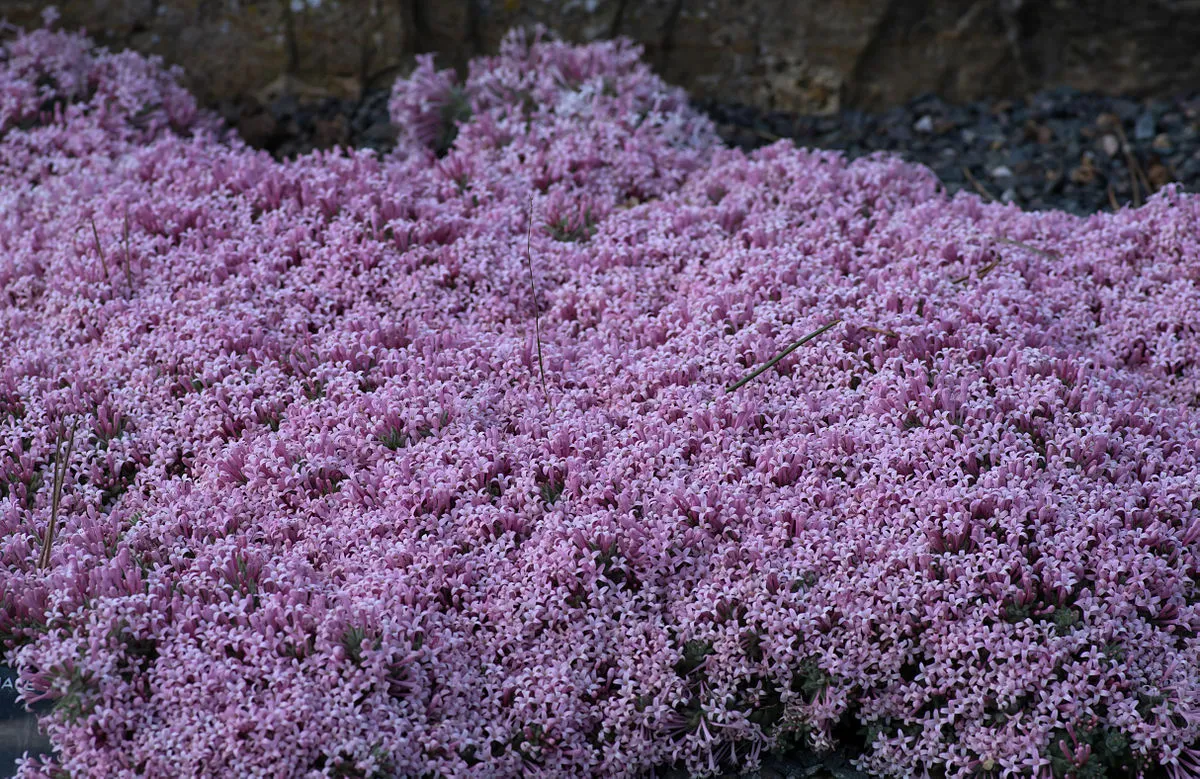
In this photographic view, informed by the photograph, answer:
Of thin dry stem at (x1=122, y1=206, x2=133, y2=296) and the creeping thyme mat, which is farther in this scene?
thin dry stem at (x1=122, y1=206, x2=133, y2=296)

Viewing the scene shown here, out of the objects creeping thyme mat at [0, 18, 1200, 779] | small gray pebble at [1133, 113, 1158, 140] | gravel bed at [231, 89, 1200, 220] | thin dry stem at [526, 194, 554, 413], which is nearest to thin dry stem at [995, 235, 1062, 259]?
creeping thyme mat at [0, 18, 1200, 779]

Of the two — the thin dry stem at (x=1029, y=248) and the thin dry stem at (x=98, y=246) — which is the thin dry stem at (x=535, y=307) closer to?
the thin dry stem at (x=98, y=246)

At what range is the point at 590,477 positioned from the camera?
401 centimetres

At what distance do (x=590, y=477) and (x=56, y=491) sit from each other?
205 centimetres

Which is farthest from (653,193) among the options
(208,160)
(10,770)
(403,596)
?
(10,770)

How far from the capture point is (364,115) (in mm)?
7703

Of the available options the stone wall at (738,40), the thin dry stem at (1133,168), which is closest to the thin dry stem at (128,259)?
the stone wall at (738,40)

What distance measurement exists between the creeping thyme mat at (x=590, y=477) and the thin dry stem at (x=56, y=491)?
3 centimetres

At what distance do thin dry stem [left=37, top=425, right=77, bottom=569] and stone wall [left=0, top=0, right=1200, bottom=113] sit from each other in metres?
4.25

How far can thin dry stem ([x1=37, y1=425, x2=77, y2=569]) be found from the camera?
3.77m

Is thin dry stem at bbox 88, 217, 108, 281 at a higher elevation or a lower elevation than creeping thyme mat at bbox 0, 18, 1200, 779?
higher

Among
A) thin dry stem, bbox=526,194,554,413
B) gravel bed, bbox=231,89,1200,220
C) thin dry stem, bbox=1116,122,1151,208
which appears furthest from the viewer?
gravel bed, bbox=231,89,1200,220

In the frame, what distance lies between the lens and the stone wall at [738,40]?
745cm

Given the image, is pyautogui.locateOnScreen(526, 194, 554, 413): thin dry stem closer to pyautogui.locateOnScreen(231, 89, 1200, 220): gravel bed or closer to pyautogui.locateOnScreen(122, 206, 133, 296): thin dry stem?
pyautogui.locateOnScreen(122, 206, 133, 296): thin dry stem
